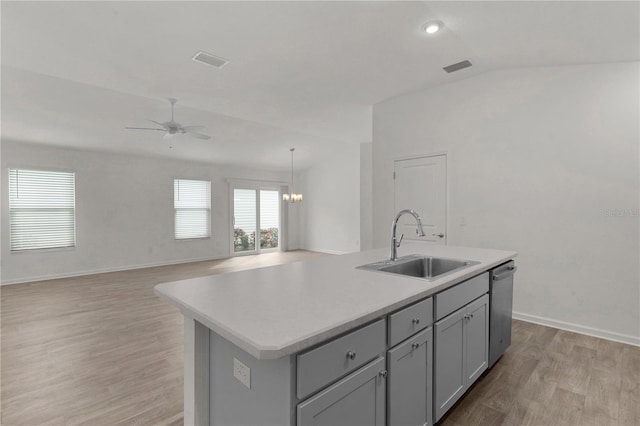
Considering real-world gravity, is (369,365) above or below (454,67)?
below

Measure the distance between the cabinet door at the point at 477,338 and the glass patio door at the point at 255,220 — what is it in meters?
7.19

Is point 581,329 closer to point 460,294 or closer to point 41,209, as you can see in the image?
point 460,294

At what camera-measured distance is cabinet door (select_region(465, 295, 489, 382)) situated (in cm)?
198

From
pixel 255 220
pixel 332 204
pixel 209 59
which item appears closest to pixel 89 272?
pixel 255 220

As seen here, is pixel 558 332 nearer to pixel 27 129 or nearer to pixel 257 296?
pixel 257 296

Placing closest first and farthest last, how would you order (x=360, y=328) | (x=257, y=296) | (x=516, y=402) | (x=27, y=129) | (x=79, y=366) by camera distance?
(x=360, y=328) < (x=257, y=296) < (x=516, y=402) < (x=79, y=366) < (x=27, y=129)

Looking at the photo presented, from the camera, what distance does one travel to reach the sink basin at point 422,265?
2159mm

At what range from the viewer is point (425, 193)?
14.6ft

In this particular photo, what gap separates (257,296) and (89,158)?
6621mm

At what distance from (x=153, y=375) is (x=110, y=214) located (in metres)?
5.21

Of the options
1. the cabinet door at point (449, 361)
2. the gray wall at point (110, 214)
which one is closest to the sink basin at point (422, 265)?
the cabinet door at point (449, 361)

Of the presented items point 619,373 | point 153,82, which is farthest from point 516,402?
point 153,82

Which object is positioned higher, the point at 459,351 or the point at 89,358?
the point at 459,351

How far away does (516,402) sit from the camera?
2049 mm
